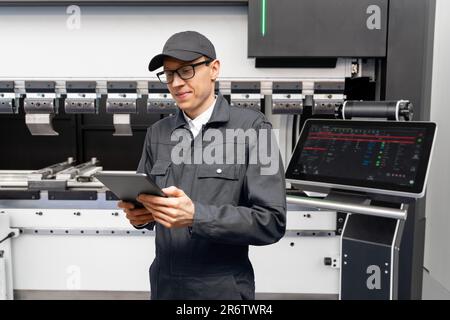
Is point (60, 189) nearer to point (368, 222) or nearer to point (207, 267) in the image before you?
point (207, 267)

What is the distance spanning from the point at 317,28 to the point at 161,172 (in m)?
1.36

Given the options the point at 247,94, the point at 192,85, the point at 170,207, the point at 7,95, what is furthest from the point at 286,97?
the point at 7,95

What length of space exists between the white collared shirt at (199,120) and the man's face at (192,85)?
6cm

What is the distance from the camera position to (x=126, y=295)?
275cm

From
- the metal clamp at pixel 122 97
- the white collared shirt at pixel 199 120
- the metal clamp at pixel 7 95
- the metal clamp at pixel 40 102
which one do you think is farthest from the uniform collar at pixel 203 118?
the metal clamp at pixel 7 95

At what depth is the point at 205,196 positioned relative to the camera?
1486 millimetres

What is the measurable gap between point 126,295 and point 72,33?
1.67m

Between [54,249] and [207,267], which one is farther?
[54,249]

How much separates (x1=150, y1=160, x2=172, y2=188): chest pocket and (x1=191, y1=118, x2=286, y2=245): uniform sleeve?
22 cm

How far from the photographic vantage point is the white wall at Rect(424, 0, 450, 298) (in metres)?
3.36

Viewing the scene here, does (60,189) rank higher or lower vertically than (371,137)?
lower

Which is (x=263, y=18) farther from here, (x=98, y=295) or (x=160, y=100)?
(x=98, y=295)

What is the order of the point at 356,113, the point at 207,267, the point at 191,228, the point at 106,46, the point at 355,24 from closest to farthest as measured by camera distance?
the point at 191,228
the point at 207,267
the point at 356,113
the point at 355,24
the point at 106,46

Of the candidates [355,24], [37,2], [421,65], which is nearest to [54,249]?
[37,2]
